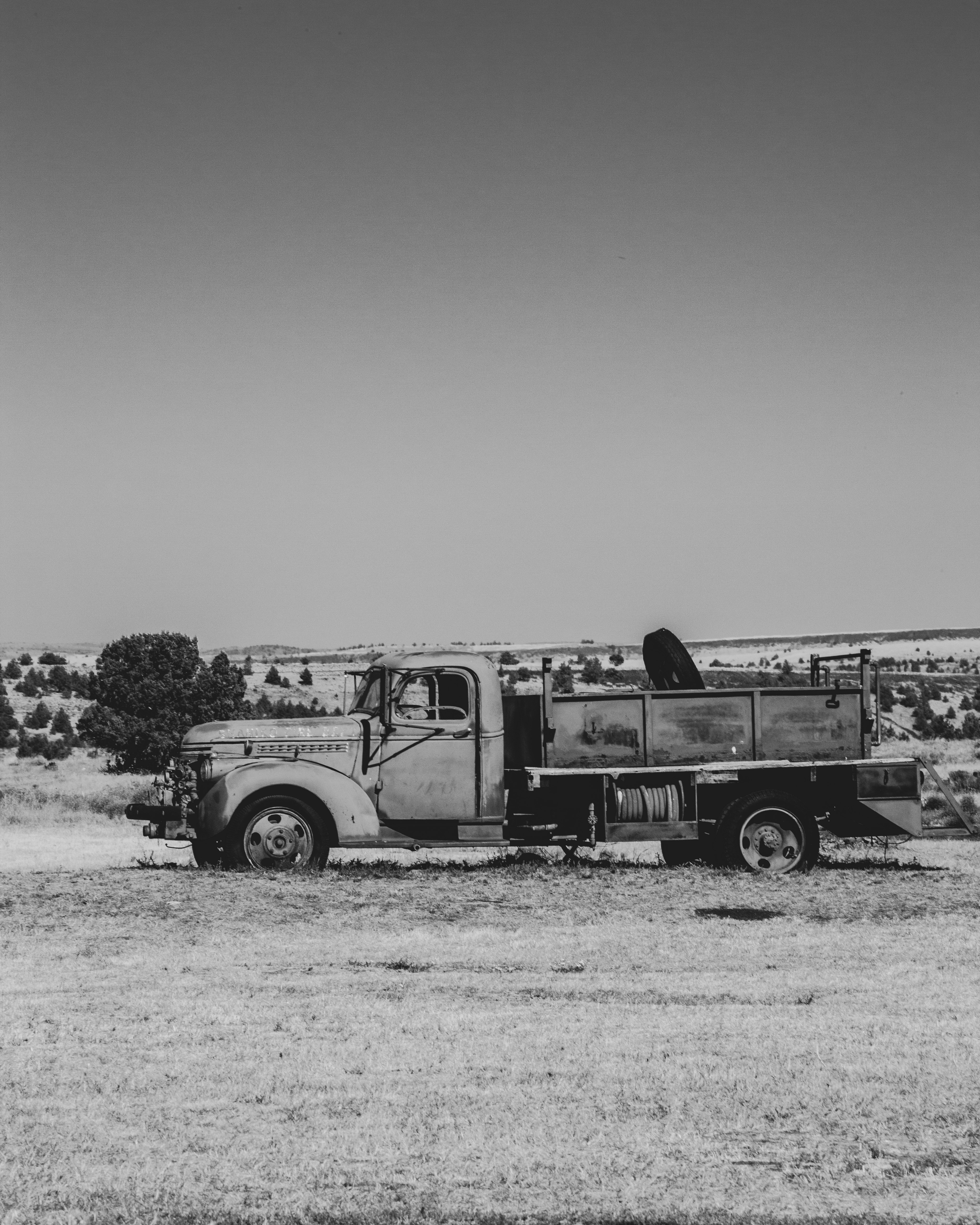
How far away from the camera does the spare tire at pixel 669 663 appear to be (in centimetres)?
1645

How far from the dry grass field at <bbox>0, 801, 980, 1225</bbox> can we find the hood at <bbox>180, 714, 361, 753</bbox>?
1535 mm

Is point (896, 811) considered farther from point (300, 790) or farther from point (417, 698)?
point (300, 790)

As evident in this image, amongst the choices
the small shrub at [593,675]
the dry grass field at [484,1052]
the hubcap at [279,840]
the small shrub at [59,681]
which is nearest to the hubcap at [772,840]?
the dry grass field at [484,1052]

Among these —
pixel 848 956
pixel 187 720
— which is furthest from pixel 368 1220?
pixel 187 720

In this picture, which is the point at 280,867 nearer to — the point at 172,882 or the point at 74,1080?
the point at 172,882

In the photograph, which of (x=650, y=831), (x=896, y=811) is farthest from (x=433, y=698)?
(x=896, y=811)

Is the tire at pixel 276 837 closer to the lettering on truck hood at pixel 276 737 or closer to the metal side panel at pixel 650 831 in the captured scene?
the lettering on truck hood at pixel 276 737

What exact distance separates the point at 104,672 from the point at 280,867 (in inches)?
1090

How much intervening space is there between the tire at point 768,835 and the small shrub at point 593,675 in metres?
43.5

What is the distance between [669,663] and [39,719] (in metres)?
41.9

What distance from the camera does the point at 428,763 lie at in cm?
1506

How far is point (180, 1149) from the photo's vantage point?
5852mm

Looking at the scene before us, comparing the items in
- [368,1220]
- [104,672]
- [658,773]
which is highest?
[104,672]

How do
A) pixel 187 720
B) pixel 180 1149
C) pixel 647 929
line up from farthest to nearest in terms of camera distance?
pixel 187 720 < pixel 647 929 < pixel 180 1149
